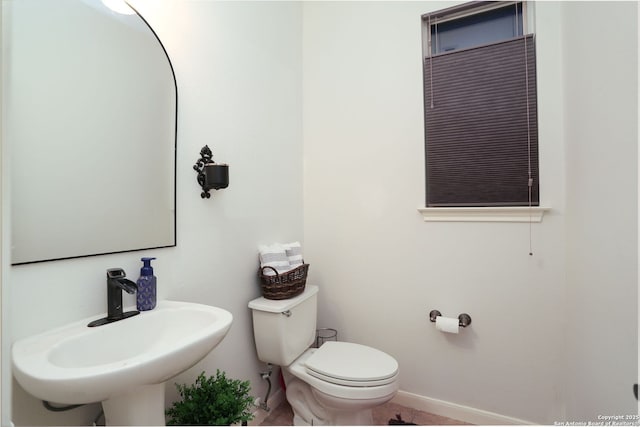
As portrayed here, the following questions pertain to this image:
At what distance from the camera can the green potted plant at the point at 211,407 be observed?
1.13 m

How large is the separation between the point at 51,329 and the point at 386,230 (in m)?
1.61

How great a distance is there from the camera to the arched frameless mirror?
2.98 feet

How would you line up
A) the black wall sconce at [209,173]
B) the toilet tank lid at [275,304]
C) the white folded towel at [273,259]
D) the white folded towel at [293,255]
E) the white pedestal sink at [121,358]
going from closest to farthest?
the white pedestal sink at [121,358] < the black wall sconce at [209,173] < the toilet tank lid at [275,304] < the white folded towel at [273,259] < the white folded towel at [293,255]

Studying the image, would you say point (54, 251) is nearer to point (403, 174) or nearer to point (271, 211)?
point (271, 211)

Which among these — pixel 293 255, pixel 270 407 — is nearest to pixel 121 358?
pixel 293 255

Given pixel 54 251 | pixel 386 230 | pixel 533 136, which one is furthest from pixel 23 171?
pixel 533 136

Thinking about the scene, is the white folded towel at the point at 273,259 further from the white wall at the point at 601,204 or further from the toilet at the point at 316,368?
the white wall at the point at 601,204

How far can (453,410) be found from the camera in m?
1.81

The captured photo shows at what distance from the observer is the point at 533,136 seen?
1.65 m

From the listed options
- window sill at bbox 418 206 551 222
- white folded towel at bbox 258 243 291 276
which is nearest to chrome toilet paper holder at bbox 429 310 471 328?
window sill at bbox 418 206 551 222

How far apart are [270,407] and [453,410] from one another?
1052 millimetres

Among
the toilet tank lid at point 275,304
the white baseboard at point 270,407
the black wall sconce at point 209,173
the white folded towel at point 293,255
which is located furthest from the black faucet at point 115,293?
the white baseboard at point 270,407

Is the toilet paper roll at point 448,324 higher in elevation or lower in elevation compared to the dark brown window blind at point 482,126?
lower

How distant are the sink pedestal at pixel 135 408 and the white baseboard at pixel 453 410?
1478mm
